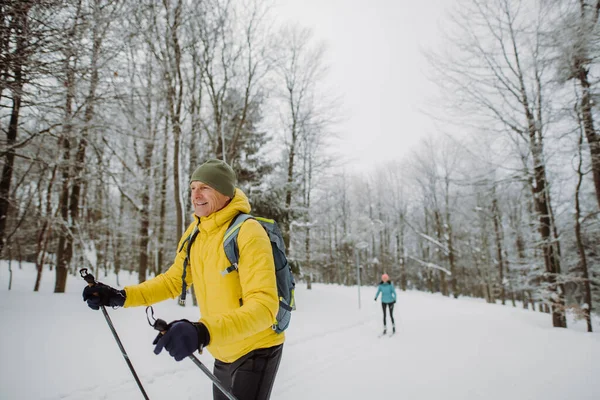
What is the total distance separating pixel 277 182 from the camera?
1272cm

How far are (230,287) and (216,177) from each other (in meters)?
0.75

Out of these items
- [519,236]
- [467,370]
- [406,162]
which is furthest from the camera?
[406,162]

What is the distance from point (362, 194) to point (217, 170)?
117 ft

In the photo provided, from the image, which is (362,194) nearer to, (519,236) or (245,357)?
(519,236)

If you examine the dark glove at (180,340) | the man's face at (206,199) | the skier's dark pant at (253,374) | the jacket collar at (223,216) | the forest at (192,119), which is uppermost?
the forest at (192,119)

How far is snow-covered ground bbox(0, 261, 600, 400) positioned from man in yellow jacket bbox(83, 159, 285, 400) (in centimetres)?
311

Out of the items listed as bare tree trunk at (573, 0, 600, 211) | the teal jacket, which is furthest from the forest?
the teal jacket

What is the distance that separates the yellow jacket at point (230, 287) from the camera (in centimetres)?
142

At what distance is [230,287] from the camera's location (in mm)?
1761

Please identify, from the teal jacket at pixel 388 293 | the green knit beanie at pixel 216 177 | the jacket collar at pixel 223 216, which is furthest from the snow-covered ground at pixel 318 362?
the green knit beanie at pixel 216 177

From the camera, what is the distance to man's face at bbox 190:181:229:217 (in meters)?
2.02

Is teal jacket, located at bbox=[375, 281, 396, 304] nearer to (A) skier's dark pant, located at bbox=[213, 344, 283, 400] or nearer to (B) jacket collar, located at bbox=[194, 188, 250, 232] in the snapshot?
(A) skier's dark pant, located at bbox=[213, 344, 283, 400]

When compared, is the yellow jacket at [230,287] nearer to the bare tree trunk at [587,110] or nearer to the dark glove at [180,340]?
the dark glove at [180,340]

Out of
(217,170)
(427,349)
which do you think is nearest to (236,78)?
(217,170)
